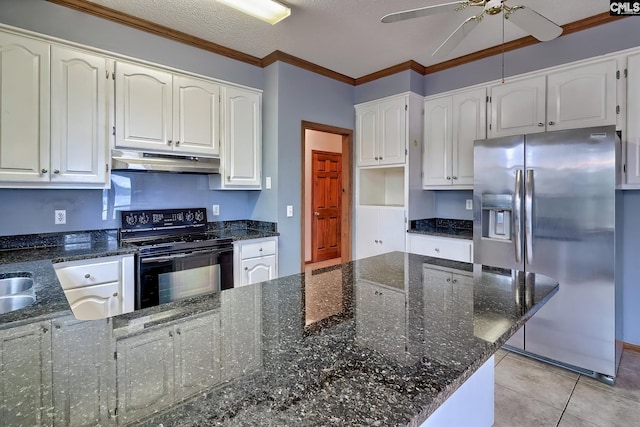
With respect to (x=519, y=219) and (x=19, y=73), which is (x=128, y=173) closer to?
(x=19, y=73)

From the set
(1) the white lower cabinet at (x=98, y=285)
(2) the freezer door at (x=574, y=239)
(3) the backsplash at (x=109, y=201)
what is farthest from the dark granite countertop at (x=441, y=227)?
(1) the white lower cabinet at (x=98, y=285)

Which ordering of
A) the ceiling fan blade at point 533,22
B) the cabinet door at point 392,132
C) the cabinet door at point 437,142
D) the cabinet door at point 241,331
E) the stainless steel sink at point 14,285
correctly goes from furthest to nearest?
the cabinet door at point 392,132, the cabinet door at point 437,142, the ceiling fan blade at point 533,22, the stainless steel sink at point 14,285, the cabinet door at point 241,331

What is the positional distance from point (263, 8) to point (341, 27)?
75 cm

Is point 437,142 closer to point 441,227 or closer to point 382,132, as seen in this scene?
point 382,132

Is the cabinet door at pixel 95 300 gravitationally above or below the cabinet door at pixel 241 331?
below

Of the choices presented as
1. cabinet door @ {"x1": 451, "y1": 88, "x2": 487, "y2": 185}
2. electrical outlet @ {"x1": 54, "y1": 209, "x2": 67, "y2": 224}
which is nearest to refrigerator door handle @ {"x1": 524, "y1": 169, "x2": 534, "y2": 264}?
cabinet door @ {"x1": 451, "y1": 88, "x2": 487, "y2": 185}

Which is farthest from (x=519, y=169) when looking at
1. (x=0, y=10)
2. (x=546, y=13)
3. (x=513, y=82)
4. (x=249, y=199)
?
(x=0, y=10)

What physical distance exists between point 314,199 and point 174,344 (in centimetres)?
522

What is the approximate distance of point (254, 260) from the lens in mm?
3158

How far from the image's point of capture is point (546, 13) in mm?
2635

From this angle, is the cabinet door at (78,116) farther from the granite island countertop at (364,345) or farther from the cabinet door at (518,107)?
the cabinet door at (518,107)

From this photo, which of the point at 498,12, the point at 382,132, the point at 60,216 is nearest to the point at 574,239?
the point at 498,12

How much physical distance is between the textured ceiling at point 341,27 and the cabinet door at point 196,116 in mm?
470

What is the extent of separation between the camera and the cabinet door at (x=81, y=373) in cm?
55
